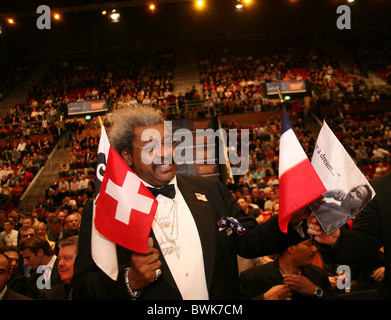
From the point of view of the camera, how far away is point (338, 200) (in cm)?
154

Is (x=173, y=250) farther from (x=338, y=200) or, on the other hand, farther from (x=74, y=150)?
(x=74, y=150)

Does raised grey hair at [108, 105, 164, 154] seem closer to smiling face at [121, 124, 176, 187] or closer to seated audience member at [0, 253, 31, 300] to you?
smiling face at [121, 124, 176, 187]

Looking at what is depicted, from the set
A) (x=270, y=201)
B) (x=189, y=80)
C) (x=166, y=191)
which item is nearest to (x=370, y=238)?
(x=166, y=191)

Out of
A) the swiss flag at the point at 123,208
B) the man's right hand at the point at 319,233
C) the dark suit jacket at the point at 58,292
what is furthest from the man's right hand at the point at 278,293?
the dark suit jacket at the point at 58,292

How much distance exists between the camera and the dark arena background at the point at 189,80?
1085 centimetres

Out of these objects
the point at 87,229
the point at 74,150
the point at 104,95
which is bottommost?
the point at 87,229

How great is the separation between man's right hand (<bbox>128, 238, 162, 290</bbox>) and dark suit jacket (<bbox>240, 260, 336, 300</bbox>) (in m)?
1.25

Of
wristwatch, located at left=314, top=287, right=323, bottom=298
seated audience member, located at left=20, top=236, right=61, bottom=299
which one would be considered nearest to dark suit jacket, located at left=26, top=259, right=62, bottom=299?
seated audience member, located at left=20, top=236, right=61, bottom=299

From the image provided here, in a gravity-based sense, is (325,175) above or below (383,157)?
below

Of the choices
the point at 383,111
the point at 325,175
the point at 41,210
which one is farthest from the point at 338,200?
the point at 383,111

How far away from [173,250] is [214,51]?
2060 centimetres

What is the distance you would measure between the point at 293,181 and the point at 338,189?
233mm

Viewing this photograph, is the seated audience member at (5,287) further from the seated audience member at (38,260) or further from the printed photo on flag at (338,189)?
the printed photo on flag at (338,189)

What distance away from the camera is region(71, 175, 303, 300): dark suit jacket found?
1460 mm
